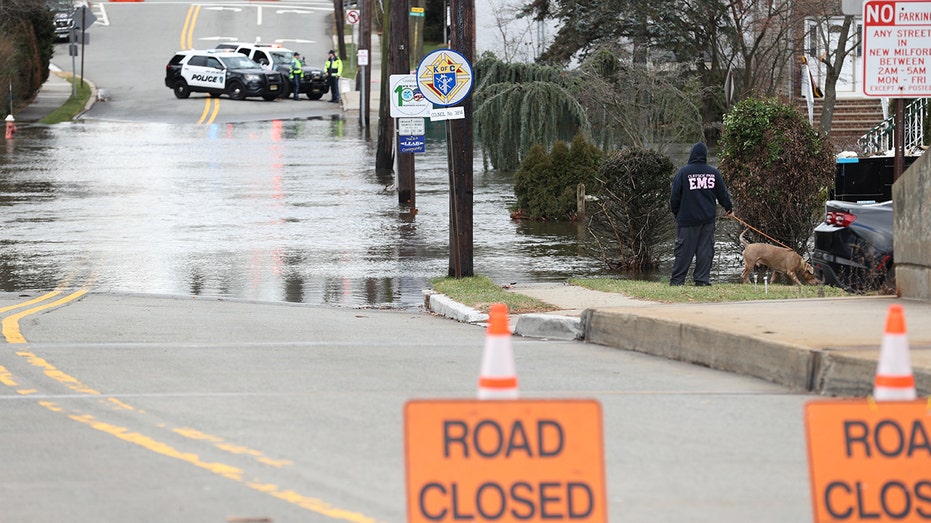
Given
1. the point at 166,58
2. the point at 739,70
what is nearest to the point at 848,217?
the point at 739,70

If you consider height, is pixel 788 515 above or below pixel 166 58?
below

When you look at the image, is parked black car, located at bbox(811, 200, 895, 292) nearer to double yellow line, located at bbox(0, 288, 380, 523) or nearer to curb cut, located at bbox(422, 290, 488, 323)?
curb cut, located at bbox(422, 290, 488, 323)

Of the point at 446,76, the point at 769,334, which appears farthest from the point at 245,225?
the point at 769,334

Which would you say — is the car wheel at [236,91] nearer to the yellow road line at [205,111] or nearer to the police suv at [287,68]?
the yellow road line at [205,111]

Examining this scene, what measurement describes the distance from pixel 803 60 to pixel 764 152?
19.1m

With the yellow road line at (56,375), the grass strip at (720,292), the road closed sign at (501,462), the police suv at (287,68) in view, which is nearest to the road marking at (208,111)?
the police suv at (287,68)

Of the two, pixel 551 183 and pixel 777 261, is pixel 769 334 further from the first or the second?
pixel 551 183

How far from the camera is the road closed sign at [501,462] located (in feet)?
16.6

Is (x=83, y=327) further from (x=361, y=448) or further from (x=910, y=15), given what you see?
(x=910, y=15)

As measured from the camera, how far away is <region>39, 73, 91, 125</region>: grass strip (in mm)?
A: 46263

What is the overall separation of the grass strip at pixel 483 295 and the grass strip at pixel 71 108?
32187mm

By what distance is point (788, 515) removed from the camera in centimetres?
595

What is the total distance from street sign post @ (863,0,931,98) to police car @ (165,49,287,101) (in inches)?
1648

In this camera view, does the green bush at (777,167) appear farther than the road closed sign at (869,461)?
Yes
